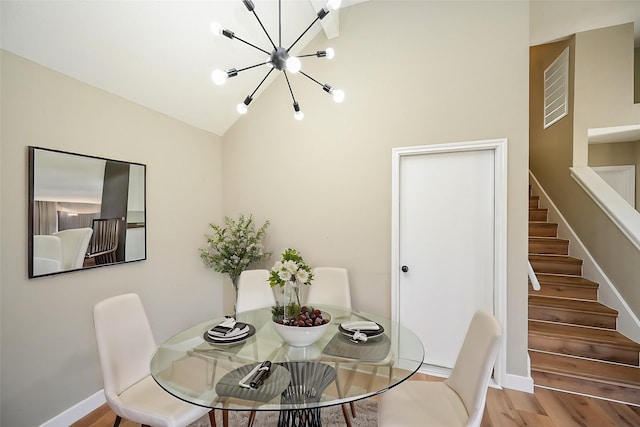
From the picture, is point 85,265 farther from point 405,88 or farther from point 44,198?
point 405,88

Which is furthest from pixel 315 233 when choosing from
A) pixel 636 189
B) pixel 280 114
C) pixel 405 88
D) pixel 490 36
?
pixel 636 189

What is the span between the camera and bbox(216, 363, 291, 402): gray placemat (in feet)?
4.04

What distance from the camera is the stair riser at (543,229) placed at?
12.4ft

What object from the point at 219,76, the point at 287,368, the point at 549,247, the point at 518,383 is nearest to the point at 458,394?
the point at 287,368

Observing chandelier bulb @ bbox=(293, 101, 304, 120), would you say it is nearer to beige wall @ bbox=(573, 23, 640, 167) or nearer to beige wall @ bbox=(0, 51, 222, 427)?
beige wall @ bbox=(0, 51, 222, 427)

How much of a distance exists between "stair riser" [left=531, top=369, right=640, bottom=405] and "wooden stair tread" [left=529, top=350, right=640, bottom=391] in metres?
0.03

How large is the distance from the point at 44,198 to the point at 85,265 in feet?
1.75

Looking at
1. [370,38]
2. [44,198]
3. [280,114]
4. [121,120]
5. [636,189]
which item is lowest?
[44,198]

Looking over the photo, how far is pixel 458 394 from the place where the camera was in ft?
5.18

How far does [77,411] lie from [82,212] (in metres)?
1.40

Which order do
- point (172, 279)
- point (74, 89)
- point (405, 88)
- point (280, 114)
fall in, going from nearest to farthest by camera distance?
point (74, 89), point (405, 88), point (172, 279), point (280, 114)

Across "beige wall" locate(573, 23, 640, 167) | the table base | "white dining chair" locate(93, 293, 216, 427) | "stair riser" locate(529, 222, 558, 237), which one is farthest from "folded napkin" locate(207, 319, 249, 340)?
"beige wall" locate(573, 23, 640, 167)

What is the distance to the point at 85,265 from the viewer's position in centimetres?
210

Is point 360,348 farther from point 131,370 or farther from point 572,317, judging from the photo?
point 572,317
